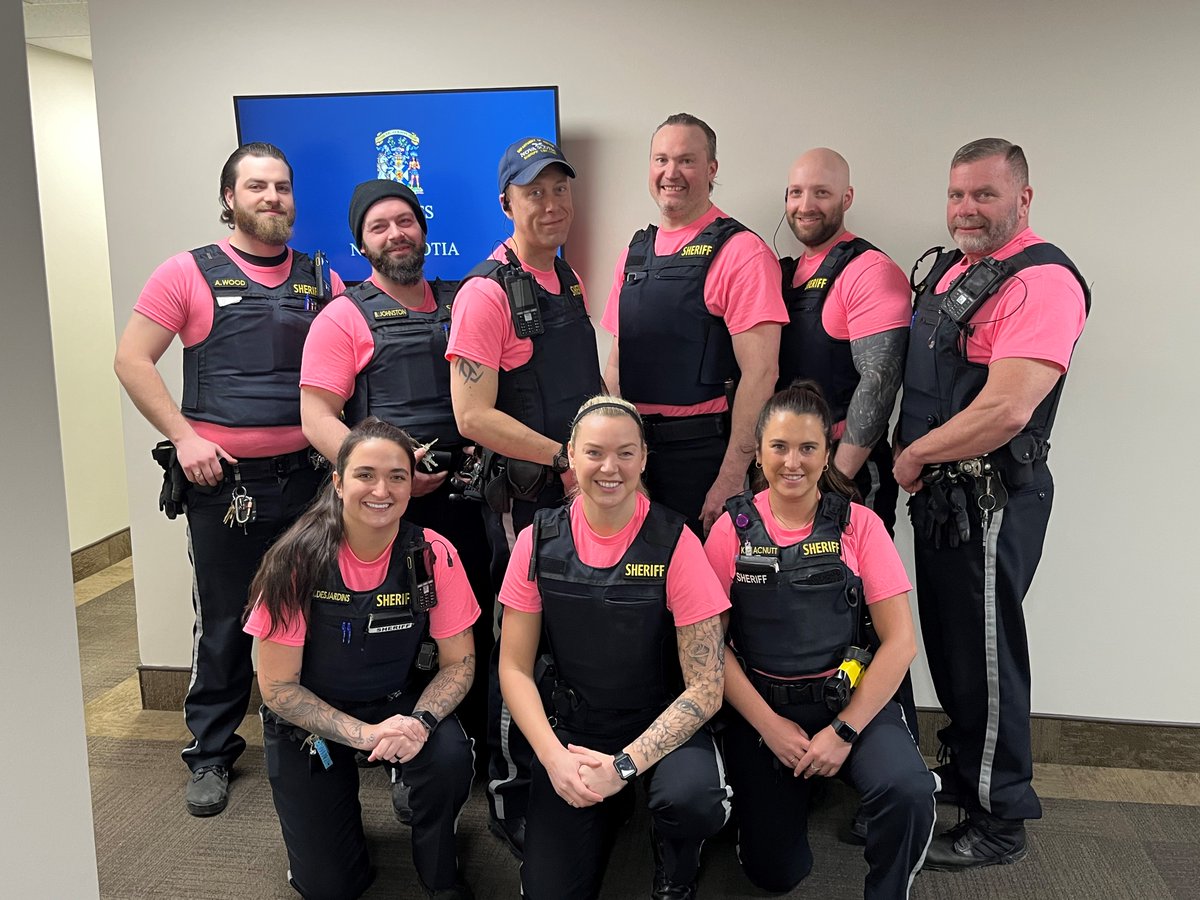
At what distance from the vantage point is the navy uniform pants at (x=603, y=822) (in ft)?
7.83

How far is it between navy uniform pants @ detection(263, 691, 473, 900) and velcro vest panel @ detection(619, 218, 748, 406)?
1.14m

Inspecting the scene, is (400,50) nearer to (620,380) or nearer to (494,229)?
(494,229)

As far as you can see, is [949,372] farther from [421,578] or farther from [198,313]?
[198,313]

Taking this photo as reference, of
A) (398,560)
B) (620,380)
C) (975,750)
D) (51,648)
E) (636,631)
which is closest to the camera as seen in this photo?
(51,648)

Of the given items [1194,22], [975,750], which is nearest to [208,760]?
[975,750]

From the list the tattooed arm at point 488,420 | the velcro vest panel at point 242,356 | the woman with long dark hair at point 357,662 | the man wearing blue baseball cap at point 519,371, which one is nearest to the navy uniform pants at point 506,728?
the man wearing blue baseball cap at point 519,371

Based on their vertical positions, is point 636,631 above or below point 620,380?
below

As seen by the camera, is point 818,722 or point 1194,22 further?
point 1194,22

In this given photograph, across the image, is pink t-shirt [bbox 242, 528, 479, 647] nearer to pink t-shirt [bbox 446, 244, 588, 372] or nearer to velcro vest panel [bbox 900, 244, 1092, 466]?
pink t-shirt [bbox 446, 244, 588, 372]

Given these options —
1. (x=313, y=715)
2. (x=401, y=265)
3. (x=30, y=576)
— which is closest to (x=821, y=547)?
(x=313, y=715)

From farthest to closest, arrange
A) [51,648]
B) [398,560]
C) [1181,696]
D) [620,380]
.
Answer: [1181,696], [620,380], [398,560], [51,648]

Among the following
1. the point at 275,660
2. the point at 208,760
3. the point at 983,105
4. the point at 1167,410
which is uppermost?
the point at 983,105

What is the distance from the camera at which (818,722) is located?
2.51 meters

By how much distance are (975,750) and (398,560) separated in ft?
5.48
